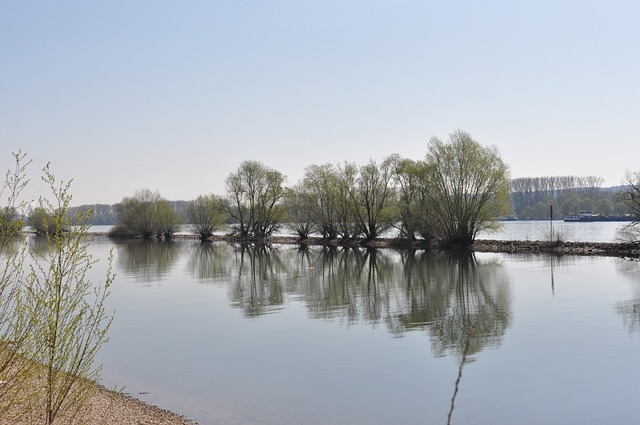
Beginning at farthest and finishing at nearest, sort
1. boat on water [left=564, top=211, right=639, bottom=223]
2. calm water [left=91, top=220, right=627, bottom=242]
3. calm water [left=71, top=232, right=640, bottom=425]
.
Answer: boat on water [left=564, top=211, right=639, bottom=223]
calm water [left=91, top=220, right=627, bottom=242]
calm water [left=71, top=232, right=640, bottom=425]

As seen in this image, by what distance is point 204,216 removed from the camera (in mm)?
85938

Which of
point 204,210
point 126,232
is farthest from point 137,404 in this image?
point 126,232

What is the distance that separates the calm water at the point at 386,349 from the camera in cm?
990

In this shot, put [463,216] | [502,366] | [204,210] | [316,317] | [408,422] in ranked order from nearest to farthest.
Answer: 1. [408,422]
2. [502,366]
3. [316,317]
4. [463,216]
5. [204,210]

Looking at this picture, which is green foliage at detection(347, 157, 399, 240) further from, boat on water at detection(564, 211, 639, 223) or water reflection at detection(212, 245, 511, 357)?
boat on water at detection(564, 211, 639, 223)

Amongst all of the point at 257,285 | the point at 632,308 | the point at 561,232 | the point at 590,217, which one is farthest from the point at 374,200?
the point at 590,217

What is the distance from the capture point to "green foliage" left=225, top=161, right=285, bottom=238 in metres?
75.3

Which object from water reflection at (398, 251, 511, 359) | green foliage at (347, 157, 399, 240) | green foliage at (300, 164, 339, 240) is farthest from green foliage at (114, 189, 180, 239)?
water reflection at (398, 251, 511, 359)

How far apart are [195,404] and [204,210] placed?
251 ft

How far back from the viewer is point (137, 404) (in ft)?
33.2

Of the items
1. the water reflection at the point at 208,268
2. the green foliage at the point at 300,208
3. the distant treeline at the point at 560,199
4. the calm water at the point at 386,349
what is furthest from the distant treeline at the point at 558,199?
the calm water at the point at 386,349

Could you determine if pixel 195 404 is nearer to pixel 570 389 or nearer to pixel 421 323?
pixel 570 389

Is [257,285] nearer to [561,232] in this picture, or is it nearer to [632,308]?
[632,308]

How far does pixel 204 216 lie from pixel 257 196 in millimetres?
13648
